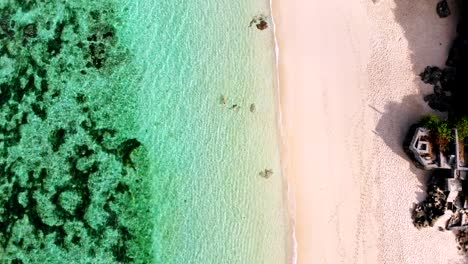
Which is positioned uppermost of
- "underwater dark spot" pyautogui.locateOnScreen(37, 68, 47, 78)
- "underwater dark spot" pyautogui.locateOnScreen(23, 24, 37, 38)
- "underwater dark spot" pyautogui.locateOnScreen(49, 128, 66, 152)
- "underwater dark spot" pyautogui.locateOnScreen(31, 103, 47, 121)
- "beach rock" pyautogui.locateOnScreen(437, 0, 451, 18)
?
"beach rock" pyautogui.locateOnScreen(437, 0, 451, 18)

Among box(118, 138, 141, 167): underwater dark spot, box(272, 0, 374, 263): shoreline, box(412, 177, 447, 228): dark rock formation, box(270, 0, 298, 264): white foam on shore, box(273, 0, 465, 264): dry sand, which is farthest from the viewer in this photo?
box(118, 138, 141, 167): underwater dark spot

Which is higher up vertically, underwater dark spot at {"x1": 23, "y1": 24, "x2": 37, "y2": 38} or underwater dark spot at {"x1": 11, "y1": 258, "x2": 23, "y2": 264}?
underwater dark spot at {"x1": 23, "y1": 24, "x2": 37, "y2": 38}

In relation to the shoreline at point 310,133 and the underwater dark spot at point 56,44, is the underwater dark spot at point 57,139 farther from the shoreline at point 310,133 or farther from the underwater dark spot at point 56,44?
the shoreline at point 310,133

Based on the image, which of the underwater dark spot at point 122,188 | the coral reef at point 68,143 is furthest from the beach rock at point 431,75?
the underwater dark spot at point 122,188

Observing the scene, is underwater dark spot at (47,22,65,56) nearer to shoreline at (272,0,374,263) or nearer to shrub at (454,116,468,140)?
shoreline at (272,0,374,263)

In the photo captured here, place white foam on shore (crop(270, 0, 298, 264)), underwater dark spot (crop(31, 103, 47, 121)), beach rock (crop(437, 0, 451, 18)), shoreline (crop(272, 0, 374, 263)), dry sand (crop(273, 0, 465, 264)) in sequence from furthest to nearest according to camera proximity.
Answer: beach rock (crop(437, 0, 451, 18)), underwater dark spot (crop(31, 103, 47, 121)), dry sand (crop(273, 0, 465, 264)), shoreline (crop(272, 0, 374, 263)), white foam on shore (crop(270, 0, 298, 264))

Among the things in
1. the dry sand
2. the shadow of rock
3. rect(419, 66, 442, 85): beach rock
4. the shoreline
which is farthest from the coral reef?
rect(419, 66, 442, 85): beach rock

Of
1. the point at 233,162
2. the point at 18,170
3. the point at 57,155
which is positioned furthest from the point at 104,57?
the point at 233,162
